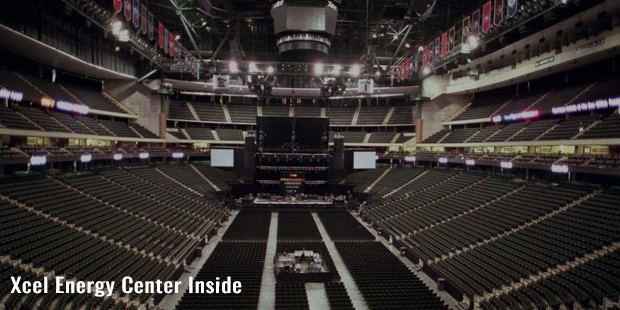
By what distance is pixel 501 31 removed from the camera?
22828 millimetres

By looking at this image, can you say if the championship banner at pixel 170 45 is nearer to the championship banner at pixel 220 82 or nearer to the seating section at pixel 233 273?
the championship banner at pixel 220 82

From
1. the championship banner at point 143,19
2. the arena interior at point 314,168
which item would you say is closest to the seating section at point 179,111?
the arena interior at point 314,168

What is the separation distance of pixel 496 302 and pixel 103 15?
25.0m

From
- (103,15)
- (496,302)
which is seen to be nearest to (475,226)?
(496,302)

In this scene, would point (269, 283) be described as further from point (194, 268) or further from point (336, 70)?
point (336, 70)

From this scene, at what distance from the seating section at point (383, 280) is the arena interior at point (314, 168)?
0.14 metres

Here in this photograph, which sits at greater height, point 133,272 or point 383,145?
point 383,145

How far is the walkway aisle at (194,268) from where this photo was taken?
1530 cm

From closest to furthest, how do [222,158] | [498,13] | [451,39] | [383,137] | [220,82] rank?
[498,13], [451,39], [220,82], [222,158], [383,137]

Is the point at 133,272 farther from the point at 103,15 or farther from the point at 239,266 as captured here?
the point at 103,15

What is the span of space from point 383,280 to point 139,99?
34459 mm

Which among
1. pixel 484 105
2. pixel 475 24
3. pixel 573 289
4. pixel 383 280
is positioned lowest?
pixel 383 280

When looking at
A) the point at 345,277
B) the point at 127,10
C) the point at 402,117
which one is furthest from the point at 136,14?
the point at 402,117

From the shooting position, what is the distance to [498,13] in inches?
796
